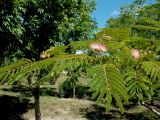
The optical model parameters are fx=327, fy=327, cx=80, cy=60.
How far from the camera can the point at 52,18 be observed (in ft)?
58.3

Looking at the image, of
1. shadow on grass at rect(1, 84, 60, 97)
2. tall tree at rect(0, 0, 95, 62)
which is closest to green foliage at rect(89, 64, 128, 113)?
tall tree at rect(0, 0, 95, 62)

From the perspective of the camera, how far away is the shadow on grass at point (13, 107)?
2355cm

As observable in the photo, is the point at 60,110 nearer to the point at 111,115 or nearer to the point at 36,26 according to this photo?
the point at 111,115

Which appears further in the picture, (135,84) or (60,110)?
(60,110)

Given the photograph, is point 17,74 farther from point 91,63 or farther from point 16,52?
point 16,52

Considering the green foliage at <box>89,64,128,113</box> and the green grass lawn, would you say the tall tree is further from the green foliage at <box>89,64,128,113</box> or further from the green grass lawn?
the green foliage at <box>89,64,128,113</box>

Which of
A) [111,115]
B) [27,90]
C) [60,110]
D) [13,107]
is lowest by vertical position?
[111,115]

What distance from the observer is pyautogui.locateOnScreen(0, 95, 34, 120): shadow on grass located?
23.5m

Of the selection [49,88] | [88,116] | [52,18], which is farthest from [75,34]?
[49,88]

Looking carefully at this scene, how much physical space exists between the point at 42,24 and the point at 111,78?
16.7 metres

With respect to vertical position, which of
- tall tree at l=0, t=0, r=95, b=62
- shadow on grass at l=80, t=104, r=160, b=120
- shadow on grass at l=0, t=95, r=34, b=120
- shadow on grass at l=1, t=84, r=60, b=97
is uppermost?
A: tall tree at l=0, t=0, r=95, b=62

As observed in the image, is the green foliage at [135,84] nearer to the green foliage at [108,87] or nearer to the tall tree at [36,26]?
the green foliage at [108,87]

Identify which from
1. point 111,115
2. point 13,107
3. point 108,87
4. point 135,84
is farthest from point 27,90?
point 108,87

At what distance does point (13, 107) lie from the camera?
25516mm
